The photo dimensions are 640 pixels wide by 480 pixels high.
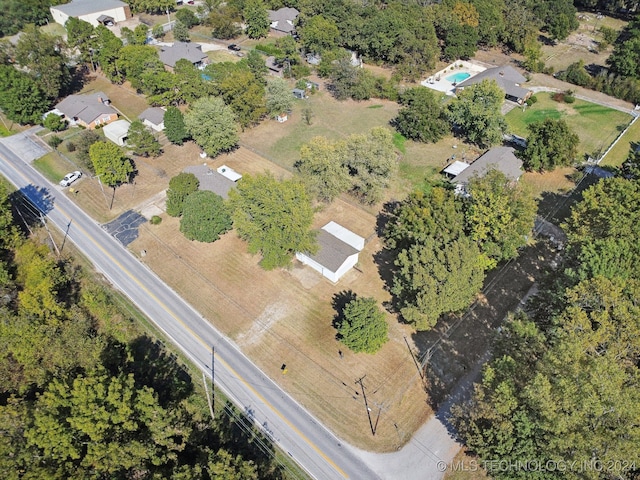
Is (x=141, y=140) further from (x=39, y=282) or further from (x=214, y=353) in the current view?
(x=214, y=353)

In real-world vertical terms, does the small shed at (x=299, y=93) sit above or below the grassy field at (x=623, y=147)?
below

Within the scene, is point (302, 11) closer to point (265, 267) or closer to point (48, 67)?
point (48, 67)

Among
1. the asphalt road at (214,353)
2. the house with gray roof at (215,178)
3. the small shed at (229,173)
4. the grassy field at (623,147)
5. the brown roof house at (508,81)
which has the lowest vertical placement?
the asphalt road at (214,353)

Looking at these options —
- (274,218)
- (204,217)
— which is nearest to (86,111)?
(204,217)

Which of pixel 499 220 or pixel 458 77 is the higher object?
pixel 499 220

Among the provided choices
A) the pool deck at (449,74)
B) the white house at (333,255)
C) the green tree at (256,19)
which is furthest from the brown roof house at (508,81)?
the green tree at (256,19)

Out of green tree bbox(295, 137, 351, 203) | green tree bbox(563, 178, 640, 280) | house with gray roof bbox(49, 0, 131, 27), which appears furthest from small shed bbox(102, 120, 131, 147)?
green tree bbox(563, 178, 640, 280)

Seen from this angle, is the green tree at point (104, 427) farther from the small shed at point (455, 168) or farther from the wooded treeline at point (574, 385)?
the small shed at point (455, 168)

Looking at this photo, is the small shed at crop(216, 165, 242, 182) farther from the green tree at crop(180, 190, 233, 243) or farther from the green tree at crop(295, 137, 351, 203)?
the green tree at crop(295, 137, 351, 203)
